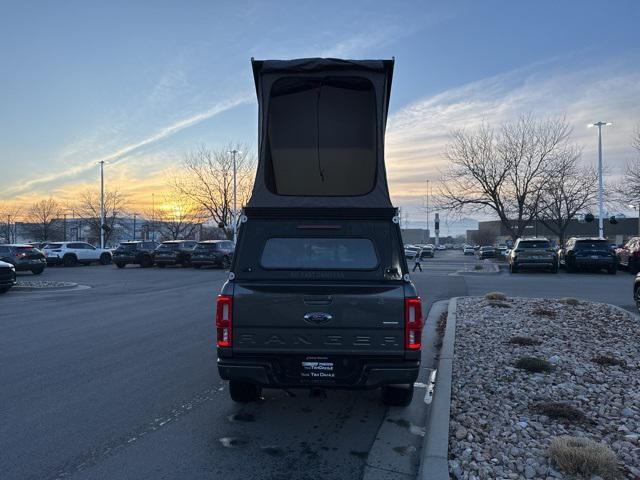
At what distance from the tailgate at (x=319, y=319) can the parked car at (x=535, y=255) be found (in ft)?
72.6

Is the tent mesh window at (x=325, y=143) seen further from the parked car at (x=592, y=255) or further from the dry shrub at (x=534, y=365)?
the parked car at (x=592, y=255)

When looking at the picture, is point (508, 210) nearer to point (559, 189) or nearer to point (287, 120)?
point (559, 189)

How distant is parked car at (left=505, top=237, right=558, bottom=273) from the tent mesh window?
65.7 feet

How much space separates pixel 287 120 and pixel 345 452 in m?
4.38

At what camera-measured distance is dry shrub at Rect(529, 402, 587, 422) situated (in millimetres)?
4855

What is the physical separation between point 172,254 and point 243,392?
26298mm

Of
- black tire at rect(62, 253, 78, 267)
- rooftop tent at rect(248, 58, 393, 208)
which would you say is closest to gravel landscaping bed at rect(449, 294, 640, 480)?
rooftop tent at rect(248, 58, 393, 208)

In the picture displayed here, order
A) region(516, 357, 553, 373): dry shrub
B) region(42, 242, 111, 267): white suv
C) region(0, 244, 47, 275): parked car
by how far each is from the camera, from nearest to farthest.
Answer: region(516, 357, 553, 373): dry shrub, region(0, 244, 47, 275): parked car, region(42, 242, 111, 267): white suv

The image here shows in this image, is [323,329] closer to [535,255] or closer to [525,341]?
[525,341]

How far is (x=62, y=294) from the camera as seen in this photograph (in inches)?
677

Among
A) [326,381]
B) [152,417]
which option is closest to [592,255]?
[326,381]

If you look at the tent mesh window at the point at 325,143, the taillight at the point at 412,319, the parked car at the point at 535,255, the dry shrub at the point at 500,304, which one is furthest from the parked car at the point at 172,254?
the taillight at the point at 412,319

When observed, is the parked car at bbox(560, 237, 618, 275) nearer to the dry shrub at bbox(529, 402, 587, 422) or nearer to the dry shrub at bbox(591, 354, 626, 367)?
the dry shrub at bbox(591, 354, 626, 367)

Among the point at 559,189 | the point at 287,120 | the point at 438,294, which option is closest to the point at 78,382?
the point at 287,120
